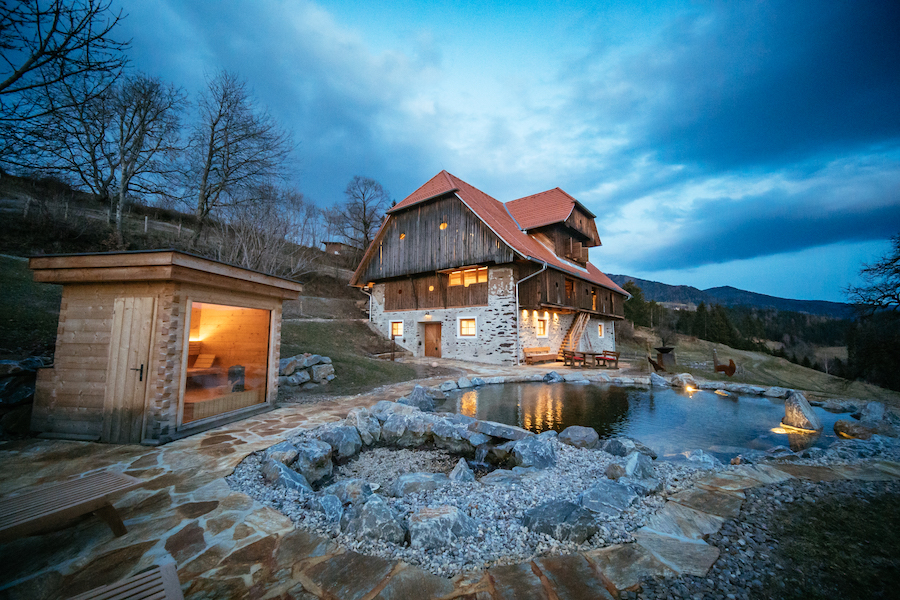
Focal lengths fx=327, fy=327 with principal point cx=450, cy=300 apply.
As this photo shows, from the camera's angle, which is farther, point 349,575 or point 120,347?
point 120,347

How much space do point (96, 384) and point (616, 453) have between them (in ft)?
23.5

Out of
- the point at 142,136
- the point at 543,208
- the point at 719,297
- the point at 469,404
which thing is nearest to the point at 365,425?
the point at 469,404

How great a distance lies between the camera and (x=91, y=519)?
2.55 meters

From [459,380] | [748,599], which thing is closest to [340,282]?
[459,380]

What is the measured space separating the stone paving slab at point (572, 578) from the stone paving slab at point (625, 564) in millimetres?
76

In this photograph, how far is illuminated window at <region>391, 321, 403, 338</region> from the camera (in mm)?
18891

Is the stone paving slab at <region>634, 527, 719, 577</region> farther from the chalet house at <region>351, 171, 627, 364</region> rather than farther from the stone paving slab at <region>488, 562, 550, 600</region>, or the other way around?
the chalet house at <region>351, 171, 627, 364</region>

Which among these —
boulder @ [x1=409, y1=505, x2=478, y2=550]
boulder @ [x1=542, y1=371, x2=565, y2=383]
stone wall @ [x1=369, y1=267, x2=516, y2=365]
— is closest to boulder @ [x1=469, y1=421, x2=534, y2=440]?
boulder @ [x1=409, y1=505, x2=478, y2=550]

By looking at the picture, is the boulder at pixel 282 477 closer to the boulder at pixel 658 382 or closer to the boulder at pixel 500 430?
the boulder at pixel 500 430

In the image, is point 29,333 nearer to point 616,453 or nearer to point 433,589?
point 433,589

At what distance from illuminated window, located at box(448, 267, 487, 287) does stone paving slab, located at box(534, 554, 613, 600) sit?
1402cm

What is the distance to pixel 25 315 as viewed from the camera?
722 centimetres

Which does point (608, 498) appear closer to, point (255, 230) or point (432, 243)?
point (432, 243)

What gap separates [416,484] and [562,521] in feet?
5.30
